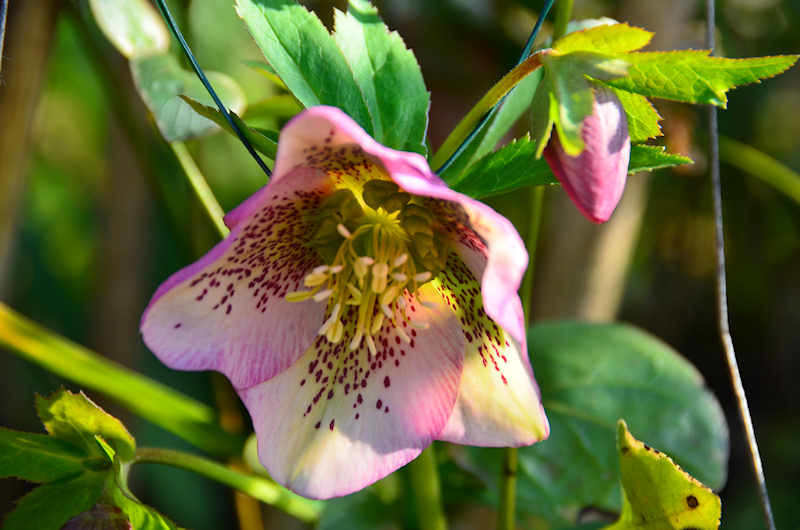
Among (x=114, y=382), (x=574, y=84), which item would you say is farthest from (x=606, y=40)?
(x=114, y=382)

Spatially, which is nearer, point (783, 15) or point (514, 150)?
point (514, 150)

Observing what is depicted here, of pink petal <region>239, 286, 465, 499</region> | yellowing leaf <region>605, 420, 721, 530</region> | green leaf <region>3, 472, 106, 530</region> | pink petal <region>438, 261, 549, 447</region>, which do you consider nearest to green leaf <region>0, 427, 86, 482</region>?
green leaf <region>3, 472, 106, 530</region>

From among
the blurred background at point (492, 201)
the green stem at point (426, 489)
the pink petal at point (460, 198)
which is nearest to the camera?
the pink petal at point (460, 198)

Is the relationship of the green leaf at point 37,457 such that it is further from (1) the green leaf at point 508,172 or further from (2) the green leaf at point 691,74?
(2) the green leaf at point 691,74

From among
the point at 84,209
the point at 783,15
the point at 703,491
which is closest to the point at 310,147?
the point at 703,491

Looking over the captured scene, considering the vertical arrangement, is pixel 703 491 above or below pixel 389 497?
above

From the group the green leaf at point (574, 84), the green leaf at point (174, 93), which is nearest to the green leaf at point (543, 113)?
the green leaf at point (574, 84)

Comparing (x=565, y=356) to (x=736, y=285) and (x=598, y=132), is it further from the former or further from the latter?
(x=736, y=285)
